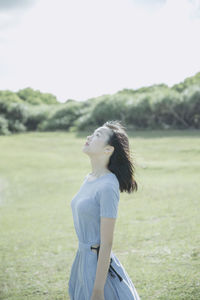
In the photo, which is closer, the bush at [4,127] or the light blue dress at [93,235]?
the light blue dress at [93,235]

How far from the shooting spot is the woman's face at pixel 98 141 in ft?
8.15

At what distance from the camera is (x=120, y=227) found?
8055mm

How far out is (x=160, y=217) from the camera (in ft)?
28.6

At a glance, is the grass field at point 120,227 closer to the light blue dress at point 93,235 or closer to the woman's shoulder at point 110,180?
the woman's shoulder at point 110,180

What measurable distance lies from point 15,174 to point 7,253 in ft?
32.7

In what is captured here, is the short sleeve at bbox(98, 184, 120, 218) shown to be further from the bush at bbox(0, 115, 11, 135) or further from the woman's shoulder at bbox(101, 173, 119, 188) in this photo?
the bush at bbox(0, 115, 11, 135)

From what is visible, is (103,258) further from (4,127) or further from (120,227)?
(4,127)

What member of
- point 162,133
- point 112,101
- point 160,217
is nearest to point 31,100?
point 112,101

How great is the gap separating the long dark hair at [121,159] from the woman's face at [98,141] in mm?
32

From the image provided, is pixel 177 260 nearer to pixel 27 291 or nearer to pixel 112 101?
pixel 27 291

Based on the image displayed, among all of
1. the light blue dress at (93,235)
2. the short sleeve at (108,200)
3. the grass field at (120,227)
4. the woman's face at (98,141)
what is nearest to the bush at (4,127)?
the grass field at (120,227)

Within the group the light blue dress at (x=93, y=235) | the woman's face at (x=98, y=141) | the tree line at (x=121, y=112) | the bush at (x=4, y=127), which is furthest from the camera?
the bush at (x=4, y=127)

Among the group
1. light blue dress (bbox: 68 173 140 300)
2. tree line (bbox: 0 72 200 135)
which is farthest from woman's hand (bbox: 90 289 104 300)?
tree line (bbox: 0 72 200 135)

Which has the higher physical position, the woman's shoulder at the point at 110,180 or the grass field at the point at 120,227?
the woman's shoulder at the point at 110,180
